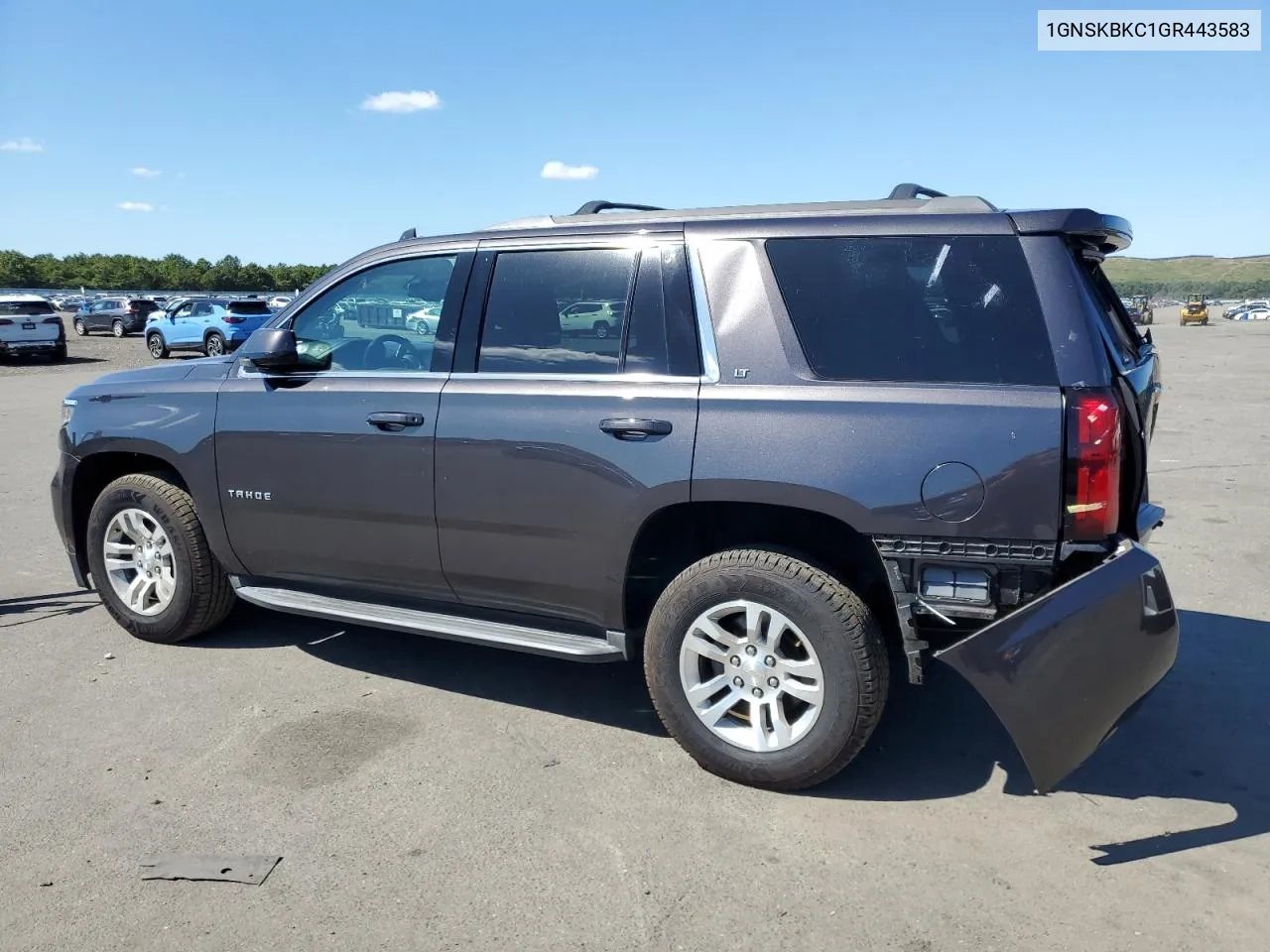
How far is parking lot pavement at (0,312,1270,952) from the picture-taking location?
284cm

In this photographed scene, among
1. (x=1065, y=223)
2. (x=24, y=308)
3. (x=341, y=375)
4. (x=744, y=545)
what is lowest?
(x=744, y=545)

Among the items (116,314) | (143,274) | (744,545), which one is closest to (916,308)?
(744,545)

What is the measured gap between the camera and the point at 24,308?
27.1 meters

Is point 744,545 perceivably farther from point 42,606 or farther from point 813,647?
point 42,606

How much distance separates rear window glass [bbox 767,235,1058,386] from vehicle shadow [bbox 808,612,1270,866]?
1.45 meters

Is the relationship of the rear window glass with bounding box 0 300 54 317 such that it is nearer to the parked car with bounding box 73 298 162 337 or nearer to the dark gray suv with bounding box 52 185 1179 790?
the parked car with bounding box 73 298 162 337

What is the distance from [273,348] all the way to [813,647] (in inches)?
101

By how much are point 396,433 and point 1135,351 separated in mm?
2987

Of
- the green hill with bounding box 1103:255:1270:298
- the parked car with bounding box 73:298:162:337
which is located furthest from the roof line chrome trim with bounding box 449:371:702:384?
the green hill with bounding box 1103:255:1270:298

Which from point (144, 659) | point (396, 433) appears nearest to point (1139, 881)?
point (396, 433)

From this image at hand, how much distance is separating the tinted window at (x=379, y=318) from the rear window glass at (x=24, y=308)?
87.4ft

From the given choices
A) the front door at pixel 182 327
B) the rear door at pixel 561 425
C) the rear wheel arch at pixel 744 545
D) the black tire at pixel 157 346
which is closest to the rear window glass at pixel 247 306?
the front door at pixel 182 327

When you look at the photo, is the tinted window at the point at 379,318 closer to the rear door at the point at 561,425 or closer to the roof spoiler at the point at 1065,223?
the rear door at the point at 561,425

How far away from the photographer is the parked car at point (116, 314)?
129ft
